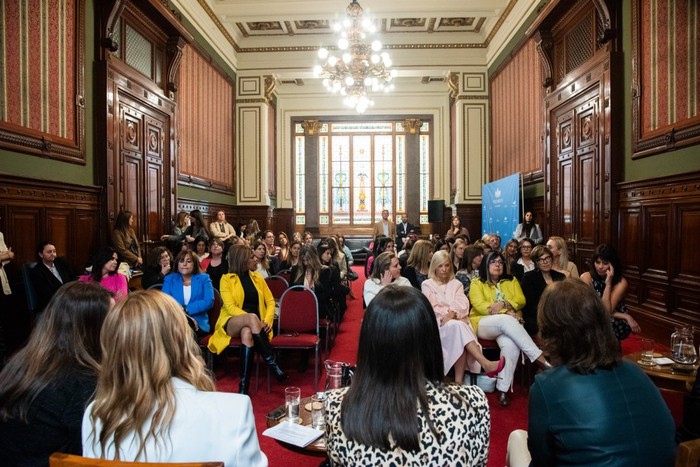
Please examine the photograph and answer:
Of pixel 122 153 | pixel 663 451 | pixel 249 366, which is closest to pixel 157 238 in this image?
pixel 122 153

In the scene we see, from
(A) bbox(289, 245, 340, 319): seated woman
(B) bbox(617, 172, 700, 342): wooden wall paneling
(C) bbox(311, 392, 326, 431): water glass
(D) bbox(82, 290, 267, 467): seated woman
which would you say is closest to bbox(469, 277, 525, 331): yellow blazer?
(A) bbox(289, 245, 340, 319): seated woman

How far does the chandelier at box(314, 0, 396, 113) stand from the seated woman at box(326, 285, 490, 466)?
7070 mm

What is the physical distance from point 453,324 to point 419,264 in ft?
5.11

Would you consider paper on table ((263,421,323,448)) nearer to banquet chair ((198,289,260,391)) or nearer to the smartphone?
the smartphone

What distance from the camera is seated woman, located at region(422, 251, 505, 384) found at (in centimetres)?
356

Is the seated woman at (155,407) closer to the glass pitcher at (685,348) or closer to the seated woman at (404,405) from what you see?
the seated woman at (404,405)

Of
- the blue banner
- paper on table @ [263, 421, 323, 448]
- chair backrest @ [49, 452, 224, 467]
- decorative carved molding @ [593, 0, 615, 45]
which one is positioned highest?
decorative carved molding @ [593, 0, 615, 45]

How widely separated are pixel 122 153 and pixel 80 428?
5554mm

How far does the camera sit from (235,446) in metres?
1.32

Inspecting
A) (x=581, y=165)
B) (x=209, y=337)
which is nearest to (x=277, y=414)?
(x=209, y=337)

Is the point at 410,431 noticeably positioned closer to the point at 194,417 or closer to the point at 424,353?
the point at 424,353

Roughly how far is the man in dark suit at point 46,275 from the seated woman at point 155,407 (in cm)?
347

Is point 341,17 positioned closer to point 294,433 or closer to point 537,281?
point 537,281

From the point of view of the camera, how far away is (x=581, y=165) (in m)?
6.63
